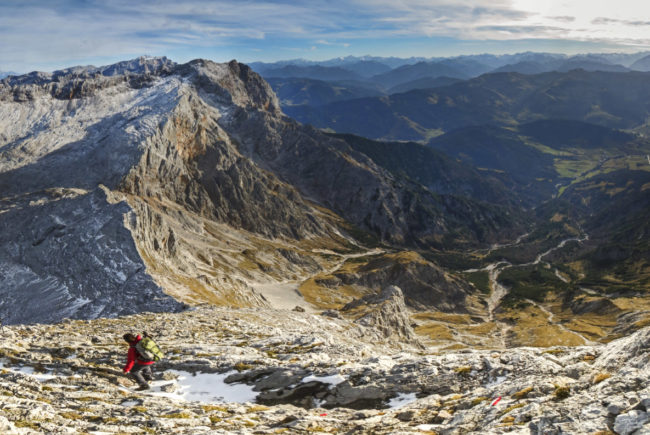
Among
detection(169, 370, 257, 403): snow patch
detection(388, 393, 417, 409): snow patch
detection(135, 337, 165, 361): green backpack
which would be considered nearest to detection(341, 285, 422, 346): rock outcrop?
detection(169, 370, 257, 403): snow patch

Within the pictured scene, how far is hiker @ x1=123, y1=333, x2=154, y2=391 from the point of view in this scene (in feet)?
83.8

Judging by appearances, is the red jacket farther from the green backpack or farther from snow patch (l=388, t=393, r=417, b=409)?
snow patch (l=388, t=393, r=417, b=409)

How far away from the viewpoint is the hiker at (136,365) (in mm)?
25547

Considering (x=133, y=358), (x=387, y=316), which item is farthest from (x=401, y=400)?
(x=387, y=316)

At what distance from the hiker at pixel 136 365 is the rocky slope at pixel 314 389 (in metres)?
0.78

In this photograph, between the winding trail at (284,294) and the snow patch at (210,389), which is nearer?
the snow patch at (210,389)

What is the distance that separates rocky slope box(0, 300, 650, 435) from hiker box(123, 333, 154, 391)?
0.78m

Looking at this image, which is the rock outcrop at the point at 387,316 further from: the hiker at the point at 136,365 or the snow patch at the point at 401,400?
the hiker at the point at 136,365

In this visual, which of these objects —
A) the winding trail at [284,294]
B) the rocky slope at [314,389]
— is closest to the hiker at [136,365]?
the rocky slope at [314,389]

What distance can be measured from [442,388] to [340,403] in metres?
6.27

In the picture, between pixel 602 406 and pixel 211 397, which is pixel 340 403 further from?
pixel 602 406

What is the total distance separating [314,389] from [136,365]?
453 inches

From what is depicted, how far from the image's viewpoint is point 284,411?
22531mm

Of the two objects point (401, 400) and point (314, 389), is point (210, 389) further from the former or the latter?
point (401, 400)
